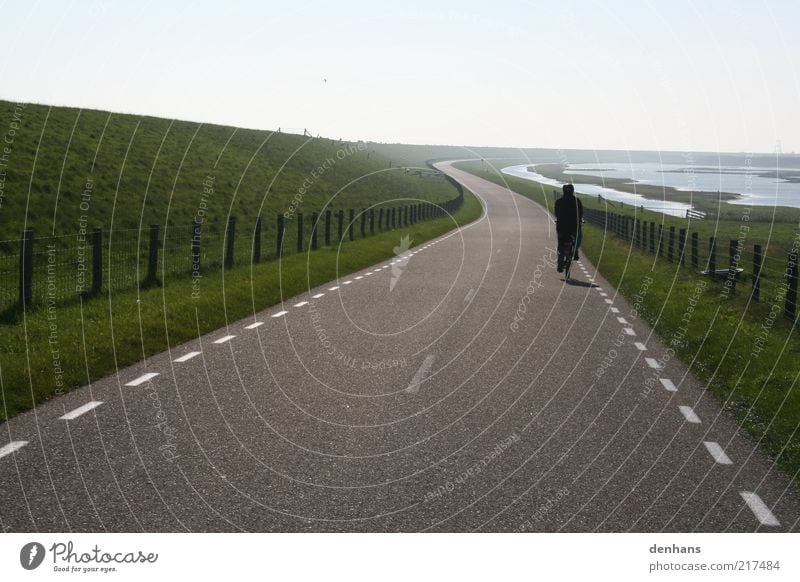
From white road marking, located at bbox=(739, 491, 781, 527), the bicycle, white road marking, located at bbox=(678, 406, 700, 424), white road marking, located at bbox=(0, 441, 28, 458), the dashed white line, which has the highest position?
white road marking, located at bbox=(739, 491, 781, 527)

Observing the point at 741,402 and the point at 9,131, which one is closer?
the point at 741,402

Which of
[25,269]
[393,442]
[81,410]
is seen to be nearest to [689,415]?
[393,442]

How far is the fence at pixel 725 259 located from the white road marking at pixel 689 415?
296 inches

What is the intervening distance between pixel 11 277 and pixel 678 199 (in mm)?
119538

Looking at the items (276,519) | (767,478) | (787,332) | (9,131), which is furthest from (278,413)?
(9,131)

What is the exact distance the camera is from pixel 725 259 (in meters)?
39.8

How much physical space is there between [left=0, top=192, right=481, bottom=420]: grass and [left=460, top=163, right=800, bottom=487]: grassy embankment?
22.4ft

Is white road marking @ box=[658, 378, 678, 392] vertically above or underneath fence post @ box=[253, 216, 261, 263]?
above

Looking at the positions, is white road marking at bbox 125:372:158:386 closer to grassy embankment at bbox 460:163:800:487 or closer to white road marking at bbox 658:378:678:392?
white road marking at bbox 658:378:678:392

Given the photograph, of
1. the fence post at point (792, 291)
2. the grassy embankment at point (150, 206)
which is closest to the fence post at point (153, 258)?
the grassy embankment at point (150, 206)

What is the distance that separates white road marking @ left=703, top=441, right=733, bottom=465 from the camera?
24.1ft

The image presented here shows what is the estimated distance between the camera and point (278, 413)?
8.70m

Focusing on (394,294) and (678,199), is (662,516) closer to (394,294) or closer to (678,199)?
(394,294)

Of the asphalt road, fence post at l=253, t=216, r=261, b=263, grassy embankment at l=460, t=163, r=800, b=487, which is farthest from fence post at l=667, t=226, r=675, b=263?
the asphalt road
